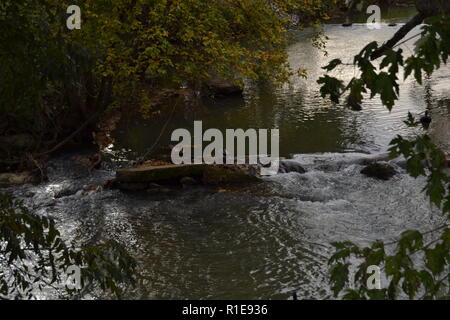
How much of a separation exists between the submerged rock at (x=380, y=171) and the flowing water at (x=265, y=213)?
0.17m

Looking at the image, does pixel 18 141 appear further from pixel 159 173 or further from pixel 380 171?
pixel 380 171

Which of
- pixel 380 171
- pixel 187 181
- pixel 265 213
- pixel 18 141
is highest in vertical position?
pixel 18 141

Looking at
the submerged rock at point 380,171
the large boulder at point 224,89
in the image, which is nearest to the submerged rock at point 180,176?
the submerged rock at point 380,171

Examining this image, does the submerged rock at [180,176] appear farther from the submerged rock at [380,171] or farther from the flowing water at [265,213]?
the submerged rock at [380,171]

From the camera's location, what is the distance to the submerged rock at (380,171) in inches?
507

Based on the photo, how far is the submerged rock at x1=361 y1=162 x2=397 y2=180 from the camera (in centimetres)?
1288

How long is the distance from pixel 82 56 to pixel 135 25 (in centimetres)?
822

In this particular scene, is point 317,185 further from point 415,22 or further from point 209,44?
point 415,22

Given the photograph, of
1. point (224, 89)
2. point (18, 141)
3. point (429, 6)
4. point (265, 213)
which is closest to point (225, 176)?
point (265, 213)

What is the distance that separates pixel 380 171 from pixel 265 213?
3.06 m

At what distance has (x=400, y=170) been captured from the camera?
13.2 metres

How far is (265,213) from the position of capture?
11.4 meters

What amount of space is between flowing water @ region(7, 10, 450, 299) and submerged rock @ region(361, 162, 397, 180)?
0.17m
